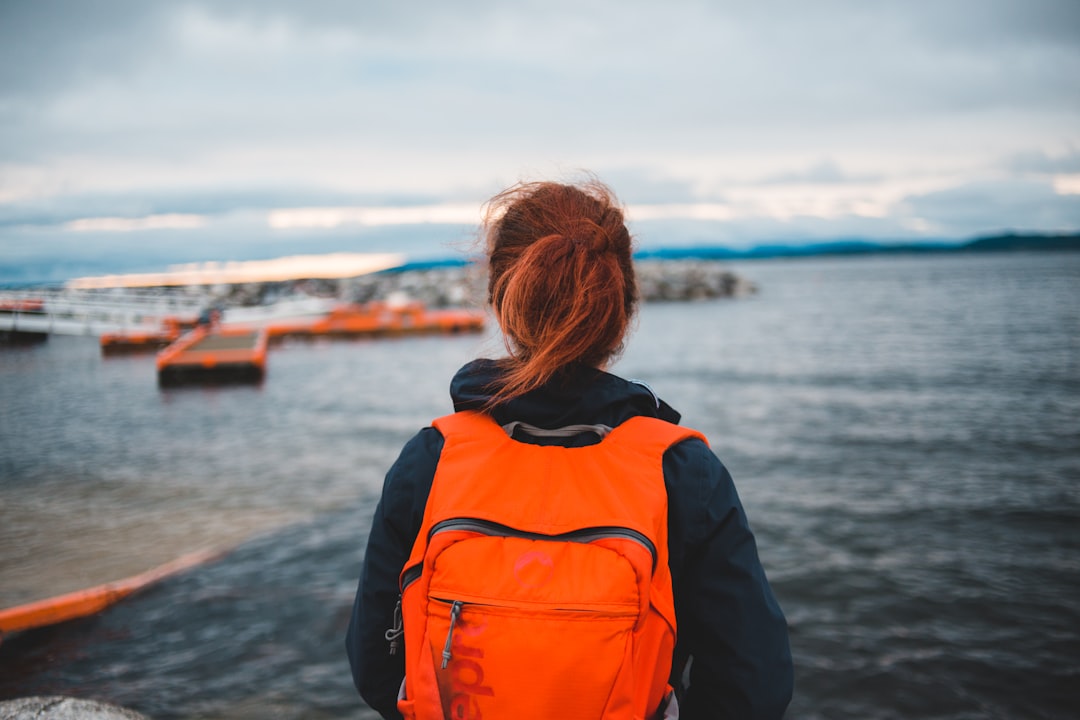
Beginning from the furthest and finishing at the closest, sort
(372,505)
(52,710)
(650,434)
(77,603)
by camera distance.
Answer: (372,505) → (77,603) → (52,710) → (650,434)

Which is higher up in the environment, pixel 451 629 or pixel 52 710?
pixel 451 629

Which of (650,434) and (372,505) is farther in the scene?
(372,505)

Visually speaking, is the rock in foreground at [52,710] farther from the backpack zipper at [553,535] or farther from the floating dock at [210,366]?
the floating dock at [210,366]

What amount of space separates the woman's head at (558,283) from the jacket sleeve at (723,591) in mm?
356

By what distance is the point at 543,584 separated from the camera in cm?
145

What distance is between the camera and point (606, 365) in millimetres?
1793

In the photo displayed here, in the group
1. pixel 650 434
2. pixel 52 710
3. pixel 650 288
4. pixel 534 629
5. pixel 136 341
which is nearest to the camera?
pixel 534 629

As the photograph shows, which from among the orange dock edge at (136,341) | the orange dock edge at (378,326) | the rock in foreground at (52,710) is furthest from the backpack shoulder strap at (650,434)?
the orange dock edge at (136,341)

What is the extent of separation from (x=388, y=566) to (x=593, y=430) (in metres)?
0.67

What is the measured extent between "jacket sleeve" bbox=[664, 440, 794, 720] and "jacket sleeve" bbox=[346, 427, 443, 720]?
2.02 feet

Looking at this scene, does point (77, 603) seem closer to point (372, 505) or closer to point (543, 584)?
point (372, 505)

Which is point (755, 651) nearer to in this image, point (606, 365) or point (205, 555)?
point (606, 365)

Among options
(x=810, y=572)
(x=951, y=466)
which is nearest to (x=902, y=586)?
(x=810, y=572)

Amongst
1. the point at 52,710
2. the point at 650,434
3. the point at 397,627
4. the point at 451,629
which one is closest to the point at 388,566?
the point at 397,627
